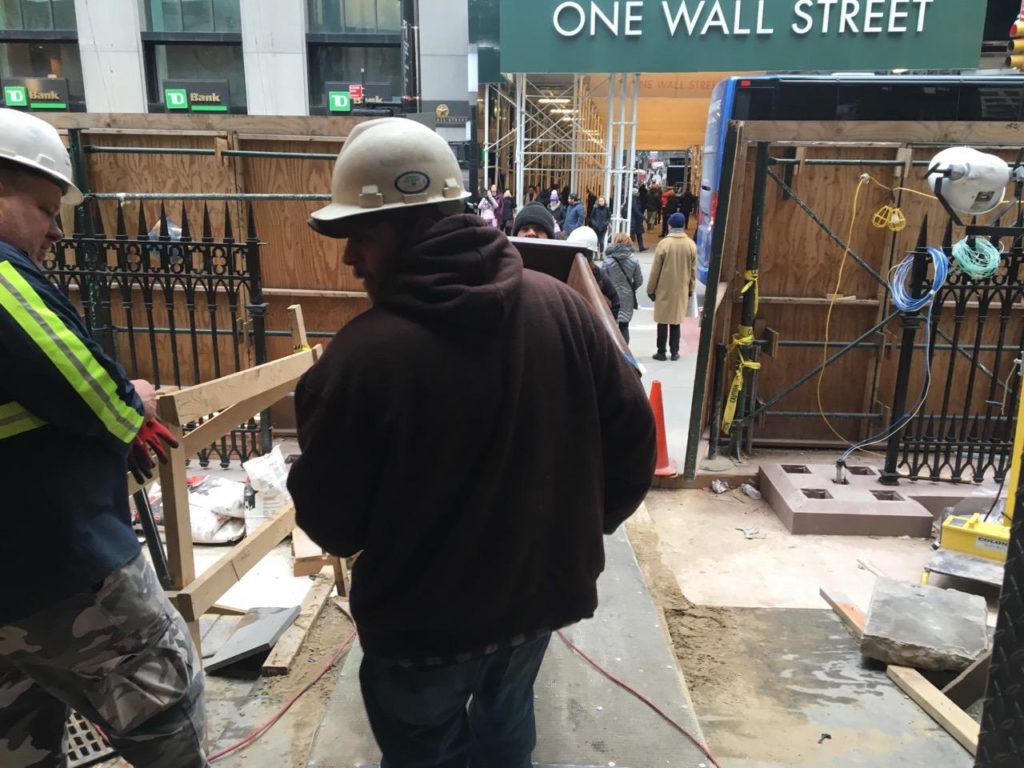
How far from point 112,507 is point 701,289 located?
1336 cm

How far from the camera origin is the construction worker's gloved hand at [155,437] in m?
2.21

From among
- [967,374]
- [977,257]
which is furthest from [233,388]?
[967,374]

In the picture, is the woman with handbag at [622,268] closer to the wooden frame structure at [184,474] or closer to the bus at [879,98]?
the bus at [879,98]

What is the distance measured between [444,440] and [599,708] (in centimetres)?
179

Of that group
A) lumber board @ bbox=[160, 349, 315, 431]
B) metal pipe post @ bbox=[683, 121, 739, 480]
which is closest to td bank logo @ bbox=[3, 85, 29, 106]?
metal pipe post @ bbox=[683, 121, 739, 480]

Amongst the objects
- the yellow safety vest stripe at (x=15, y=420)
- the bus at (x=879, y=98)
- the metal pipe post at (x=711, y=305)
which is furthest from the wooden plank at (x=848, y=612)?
the bus at (x=879, y=98)

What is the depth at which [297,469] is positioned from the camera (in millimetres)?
Result: 1693

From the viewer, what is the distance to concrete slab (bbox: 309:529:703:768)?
268cm

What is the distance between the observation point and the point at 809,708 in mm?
3232

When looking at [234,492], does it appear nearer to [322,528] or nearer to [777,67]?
[322,528]

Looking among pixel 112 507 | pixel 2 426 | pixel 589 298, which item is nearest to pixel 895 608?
pixel 589 298

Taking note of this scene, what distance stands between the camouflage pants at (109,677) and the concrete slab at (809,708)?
192cm

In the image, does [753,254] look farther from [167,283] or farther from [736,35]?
[736,35]

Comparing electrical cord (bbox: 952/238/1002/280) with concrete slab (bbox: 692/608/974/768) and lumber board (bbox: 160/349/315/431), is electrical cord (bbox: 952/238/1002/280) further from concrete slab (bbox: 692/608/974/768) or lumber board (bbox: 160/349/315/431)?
lumber board (bbox: 160/349/315/431)
